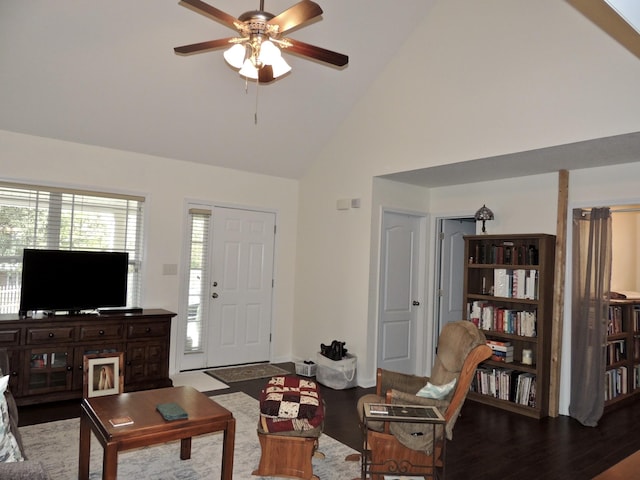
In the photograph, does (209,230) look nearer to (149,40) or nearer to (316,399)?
(149,40)

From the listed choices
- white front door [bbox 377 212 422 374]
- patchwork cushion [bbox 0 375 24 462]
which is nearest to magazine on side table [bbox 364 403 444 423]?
patchwork cushion [bbox 0 375 24 462]

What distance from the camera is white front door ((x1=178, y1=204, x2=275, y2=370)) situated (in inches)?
224

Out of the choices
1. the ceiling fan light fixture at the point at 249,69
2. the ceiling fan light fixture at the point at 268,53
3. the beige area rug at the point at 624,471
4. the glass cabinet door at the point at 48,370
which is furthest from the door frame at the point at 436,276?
the glass cabinet door at the point at 48,370

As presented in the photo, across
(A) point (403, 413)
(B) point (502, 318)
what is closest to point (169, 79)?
(A) point (403, 413)

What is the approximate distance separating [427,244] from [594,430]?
265cm

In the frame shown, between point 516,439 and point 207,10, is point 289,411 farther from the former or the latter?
point 207,10

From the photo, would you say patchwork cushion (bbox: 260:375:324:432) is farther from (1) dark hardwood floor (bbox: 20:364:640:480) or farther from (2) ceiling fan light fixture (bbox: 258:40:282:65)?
(2) ceiling fan light fixture (bbox: 258:40:282:65)

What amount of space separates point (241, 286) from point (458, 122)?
3.30m

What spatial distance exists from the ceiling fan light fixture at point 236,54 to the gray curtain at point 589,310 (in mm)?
3400

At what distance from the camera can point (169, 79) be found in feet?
14.8

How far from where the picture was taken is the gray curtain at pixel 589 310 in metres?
4.29

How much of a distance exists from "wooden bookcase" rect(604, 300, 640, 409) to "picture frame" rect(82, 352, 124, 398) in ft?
14.7

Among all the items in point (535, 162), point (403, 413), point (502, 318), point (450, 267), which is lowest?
point (403, 413)

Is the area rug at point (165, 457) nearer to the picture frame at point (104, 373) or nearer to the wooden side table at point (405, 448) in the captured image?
the wooden side table at point (405, 448)
